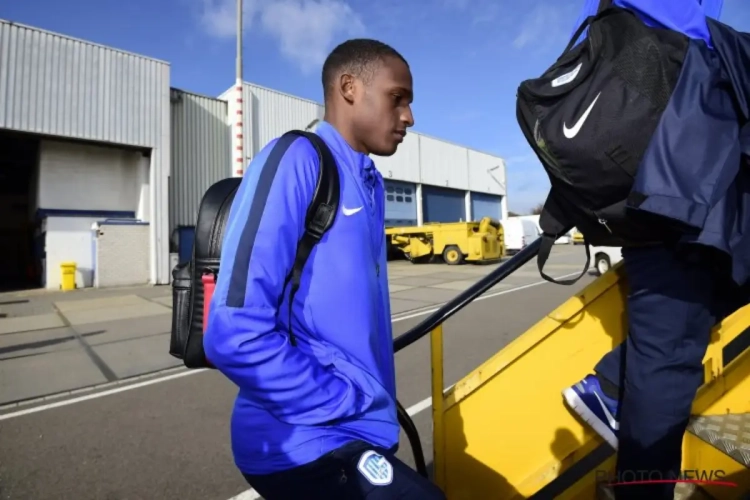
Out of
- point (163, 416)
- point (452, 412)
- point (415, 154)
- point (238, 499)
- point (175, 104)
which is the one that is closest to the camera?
point (452, 412)

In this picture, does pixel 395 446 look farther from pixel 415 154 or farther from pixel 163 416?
pixel 415 154

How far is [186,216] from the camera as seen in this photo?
52.0ft

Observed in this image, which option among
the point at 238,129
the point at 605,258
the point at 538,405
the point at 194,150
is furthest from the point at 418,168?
the point at 538,405

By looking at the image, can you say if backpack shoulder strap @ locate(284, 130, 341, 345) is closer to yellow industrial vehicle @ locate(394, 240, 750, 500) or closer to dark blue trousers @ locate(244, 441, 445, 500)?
dark blue trousers @ locate(244, 441, 445, 500)

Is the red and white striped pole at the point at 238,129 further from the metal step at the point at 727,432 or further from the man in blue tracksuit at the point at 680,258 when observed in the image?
the metal step at the point at 727,432

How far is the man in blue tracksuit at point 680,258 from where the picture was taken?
999mm

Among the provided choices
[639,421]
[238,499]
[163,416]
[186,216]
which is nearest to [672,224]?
[639,421]

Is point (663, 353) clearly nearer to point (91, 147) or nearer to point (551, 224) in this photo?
point (551, 224)

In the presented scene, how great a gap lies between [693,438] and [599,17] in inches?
61.1

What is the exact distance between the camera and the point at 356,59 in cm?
122

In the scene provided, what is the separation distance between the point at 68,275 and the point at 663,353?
1565 cm

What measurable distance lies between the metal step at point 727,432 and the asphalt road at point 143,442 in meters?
1.75

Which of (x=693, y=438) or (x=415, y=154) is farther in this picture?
(x=415, y=154)

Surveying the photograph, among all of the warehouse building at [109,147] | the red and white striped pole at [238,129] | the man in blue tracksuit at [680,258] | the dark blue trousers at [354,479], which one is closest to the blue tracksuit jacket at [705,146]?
the man in blue tracksuit at [680,258]
